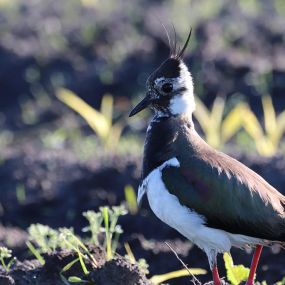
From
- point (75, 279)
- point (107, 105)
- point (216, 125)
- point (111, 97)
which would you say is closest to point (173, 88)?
Answer: point (75, 279)

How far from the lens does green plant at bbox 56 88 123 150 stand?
27.2ft

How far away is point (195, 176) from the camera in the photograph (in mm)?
4895

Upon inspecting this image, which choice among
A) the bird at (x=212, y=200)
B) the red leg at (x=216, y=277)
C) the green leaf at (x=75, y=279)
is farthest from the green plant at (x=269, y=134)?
the green leaf at (x=75, y=279)

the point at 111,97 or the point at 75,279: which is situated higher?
the point at 75,279

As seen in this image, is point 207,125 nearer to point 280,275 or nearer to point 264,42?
point 280,275

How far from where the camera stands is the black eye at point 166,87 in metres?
5.45

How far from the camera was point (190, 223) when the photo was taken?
15.8ft

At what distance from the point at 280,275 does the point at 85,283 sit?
1.57 m

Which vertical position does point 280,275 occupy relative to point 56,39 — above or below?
below

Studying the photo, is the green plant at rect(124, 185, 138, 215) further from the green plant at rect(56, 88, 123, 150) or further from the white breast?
the white breast

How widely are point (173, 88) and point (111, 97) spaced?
16.6 feet

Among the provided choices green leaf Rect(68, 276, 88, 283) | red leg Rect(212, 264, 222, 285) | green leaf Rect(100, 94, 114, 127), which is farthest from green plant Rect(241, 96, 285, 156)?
green leaf Rect(68, 276, 88, 283)

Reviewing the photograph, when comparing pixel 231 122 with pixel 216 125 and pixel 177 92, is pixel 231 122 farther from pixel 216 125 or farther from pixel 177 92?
pixel 177 92

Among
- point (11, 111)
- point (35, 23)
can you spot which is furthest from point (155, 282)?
point (35, 23)
